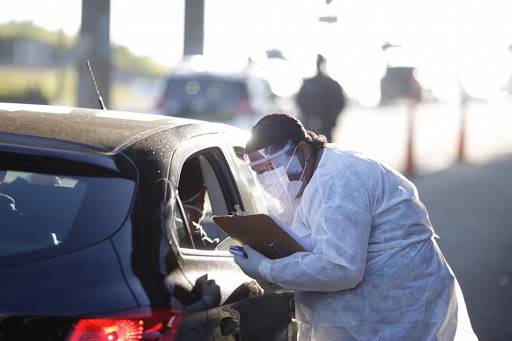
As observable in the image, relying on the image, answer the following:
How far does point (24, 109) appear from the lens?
480 cm

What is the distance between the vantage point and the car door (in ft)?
13.9

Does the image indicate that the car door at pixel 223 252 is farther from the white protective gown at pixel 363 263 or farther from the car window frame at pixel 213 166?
the white protective gown at pixel 363 263

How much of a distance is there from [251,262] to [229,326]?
29 cm

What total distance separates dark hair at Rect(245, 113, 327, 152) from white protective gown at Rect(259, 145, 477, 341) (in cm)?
11

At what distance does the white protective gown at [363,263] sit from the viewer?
14.3ft

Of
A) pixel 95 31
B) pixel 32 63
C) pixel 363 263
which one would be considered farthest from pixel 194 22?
pixel 363 263

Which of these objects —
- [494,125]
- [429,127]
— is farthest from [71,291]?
[494,125]

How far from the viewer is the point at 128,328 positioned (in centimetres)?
363

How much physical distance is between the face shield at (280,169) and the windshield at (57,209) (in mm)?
726

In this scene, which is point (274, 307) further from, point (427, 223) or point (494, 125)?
point (494, 125)

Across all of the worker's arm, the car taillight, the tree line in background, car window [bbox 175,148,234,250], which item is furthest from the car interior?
the tree line in background

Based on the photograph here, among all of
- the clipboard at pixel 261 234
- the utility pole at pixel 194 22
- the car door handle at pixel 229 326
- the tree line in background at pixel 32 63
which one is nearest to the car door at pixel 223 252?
the car door handle at pixel 229 326

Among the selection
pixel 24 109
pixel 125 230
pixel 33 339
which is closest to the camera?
pixel 33 339

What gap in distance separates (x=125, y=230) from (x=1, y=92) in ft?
87.6
